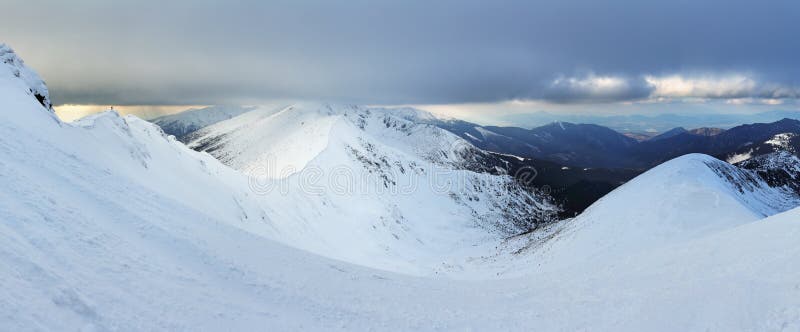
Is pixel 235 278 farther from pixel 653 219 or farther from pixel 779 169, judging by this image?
pixel 779 169

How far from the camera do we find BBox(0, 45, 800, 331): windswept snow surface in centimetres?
1110

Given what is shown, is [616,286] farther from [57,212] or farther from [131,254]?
[57,212]

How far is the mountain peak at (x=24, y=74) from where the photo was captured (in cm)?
3025

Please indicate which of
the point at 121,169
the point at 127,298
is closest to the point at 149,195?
the point at 121,169

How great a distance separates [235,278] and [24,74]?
1214 inches

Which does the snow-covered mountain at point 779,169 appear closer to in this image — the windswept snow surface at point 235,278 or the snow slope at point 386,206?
the snow slope at point 386,206

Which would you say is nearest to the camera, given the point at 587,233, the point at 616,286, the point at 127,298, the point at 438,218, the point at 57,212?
the point at 127,298

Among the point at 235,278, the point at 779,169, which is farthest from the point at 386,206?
the point at 779,169

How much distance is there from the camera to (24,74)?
3150 cm

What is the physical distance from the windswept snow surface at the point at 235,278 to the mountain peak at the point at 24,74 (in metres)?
0.96

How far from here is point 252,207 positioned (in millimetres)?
46156

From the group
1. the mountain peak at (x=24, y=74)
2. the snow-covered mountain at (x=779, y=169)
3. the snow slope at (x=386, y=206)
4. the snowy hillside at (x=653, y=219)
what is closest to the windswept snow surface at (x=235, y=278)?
the mountain peak at (x=24, y=74)

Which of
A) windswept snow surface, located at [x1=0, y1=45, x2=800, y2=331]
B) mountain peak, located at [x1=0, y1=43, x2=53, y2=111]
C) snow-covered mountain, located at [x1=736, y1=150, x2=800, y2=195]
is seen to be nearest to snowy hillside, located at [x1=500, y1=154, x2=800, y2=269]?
windswept snow surface, located at [x1=0, y1=45, x2=800, y2=331]

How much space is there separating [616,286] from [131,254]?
2183cm
